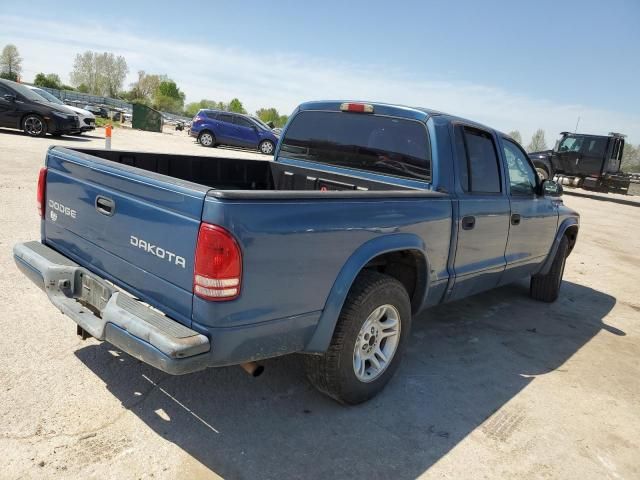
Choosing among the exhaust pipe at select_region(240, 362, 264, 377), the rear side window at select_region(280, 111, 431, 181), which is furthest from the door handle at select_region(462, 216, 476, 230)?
the exhaust pipe at select_region(240, 362, 264, 377)

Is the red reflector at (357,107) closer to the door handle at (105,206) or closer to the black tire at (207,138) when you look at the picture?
the door handle at (105,206)

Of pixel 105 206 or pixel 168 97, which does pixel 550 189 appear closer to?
pixel 105 206

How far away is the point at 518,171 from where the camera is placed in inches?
186

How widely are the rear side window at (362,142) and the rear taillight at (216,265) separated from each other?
194cm

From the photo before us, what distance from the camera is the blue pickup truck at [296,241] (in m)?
2.31

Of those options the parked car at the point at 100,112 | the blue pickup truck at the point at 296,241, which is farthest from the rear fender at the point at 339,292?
the parked car at the point at 100,112

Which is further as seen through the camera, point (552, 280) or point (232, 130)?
point (232, 130)

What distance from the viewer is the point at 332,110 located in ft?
14.4

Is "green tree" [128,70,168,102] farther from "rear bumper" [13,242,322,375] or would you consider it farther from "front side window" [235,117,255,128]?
"rear bumper" [13,242,322,375]

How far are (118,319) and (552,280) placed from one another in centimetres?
495

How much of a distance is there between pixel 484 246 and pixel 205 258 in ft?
8.58

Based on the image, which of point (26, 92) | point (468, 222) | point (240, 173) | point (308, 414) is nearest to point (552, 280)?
point (468, 222)

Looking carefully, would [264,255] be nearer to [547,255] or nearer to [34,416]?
[34,416]

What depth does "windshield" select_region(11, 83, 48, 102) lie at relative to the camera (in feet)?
49.3
